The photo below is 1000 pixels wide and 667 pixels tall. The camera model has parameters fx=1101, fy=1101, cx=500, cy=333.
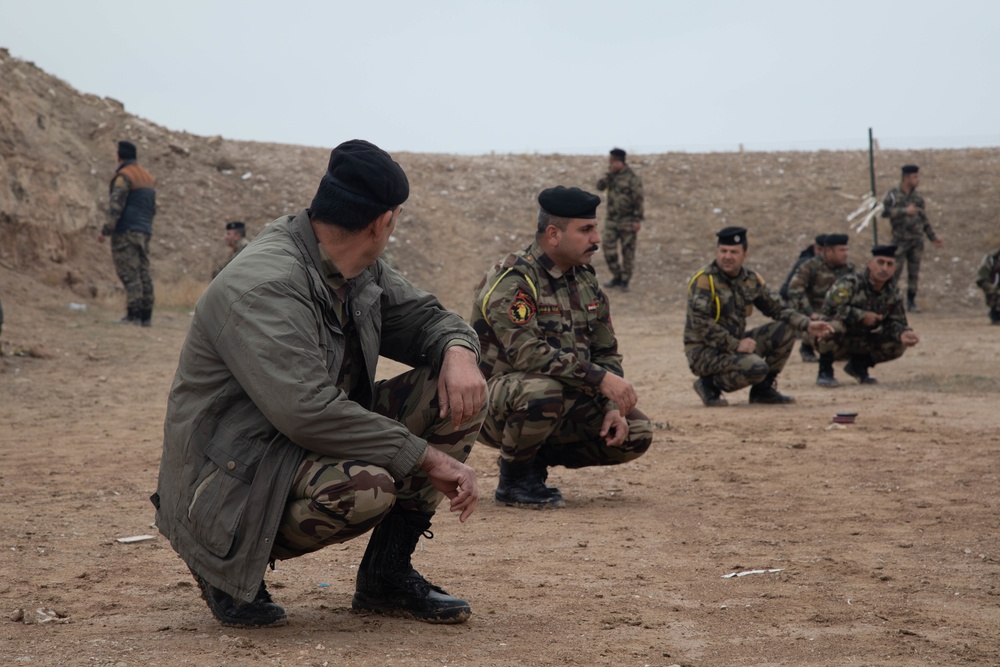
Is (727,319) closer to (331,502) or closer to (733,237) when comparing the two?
(733,237)

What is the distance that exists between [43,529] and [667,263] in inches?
794

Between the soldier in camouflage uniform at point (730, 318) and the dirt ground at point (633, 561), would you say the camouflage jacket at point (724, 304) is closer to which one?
the soldier in camouflage uniform at point (730, 318)

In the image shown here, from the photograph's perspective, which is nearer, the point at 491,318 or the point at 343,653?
the point at 343,653

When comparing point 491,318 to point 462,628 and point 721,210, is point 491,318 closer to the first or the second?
point 462,628

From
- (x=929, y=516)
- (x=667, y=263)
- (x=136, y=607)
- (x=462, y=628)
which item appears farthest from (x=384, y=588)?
(x=667, y=263)

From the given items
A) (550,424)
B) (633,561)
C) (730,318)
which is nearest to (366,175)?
(633,561)

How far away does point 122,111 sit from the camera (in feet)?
88.1

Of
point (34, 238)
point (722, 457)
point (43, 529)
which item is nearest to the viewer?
point (43, 529)

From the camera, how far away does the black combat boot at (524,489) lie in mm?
5961

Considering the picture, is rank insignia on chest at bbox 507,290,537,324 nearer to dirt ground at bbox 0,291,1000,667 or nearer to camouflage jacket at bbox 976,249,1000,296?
dirt ground at bbox 0,291,1000,667

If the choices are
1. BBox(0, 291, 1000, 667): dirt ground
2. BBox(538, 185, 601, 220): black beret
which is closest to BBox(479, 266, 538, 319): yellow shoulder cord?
BBox(538, 185, 601, 220): black beret

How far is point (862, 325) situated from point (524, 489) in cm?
617

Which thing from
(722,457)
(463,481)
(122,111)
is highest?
(122,111)

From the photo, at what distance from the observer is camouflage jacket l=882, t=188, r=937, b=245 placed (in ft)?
62.0
